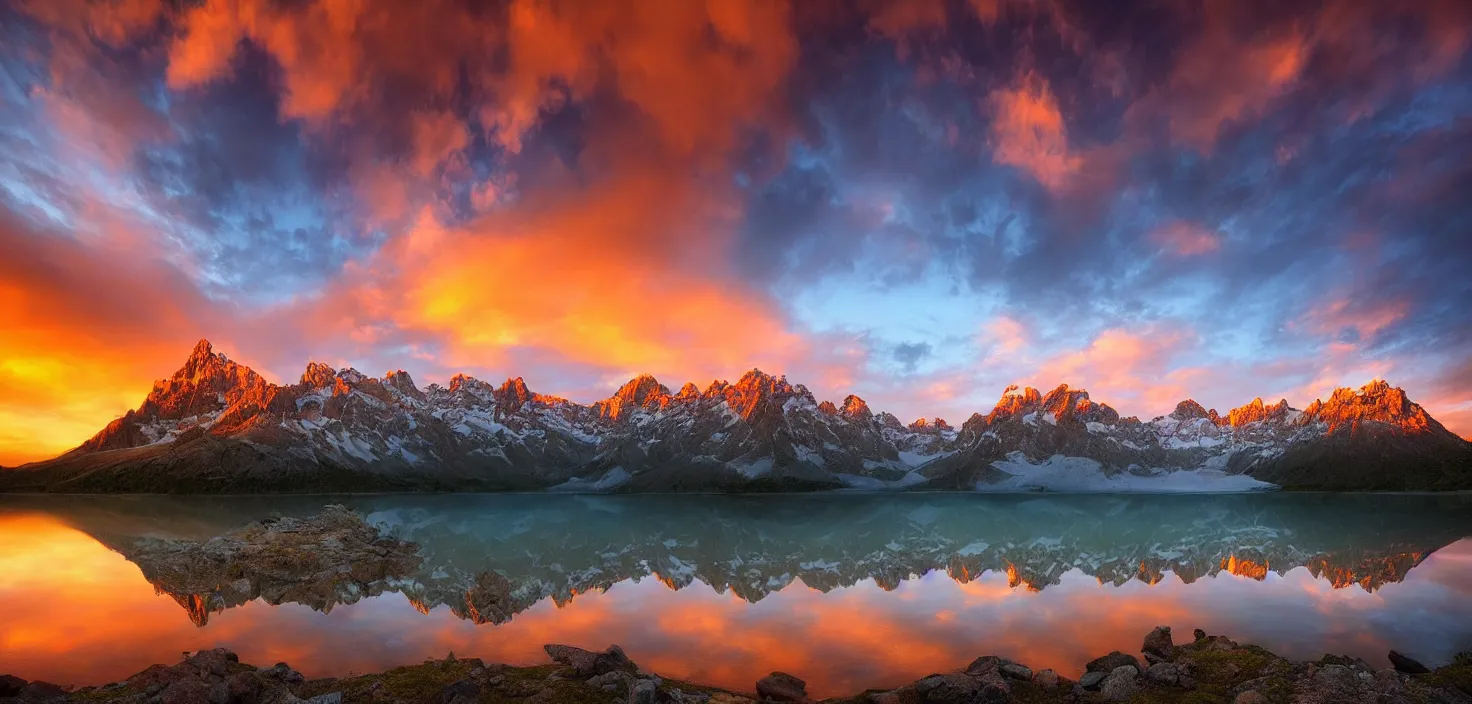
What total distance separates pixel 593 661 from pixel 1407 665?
29.0 m

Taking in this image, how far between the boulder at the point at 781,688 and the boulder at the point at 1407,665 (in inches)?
835

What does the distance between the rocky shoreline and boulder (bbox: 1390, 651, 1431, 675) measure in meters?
0.05

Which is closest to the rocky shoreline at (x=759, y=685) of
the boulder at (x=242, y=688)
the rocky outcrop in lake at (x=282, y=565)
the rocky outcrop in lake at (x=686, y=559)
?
the boulder at (x=242, y=688)

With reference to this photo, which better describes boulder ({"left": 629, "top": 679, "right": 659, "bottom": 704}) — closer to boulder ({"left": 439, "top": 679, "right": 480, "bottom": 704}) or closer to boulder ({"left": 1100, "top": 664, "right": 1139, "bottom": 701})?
boulder ({"left": 439, "top": 679, "right": 480, "bottom": 704})

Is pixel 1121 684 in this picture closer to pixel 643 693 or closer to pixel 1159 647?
pixel 1159 647

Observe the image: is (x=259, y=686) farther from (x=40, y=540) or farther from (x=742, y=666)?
(x=40, y=540)

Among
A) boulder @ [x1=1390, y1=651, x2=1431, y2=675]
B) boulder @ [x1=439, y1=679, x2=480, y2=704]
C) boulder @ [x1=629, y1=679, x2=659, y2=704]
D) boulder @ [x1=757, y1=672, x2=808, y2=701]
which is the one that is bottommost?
boulder @ [x1=757, y1=672, x2=808, y2=701]

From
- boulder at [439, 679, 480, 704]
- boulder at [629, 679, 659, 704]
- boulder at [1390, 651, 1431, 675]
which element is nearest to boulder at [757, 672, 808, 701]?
boulder at [629, 679, 659, 704]

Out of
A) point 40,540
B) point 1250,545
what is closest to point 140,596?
point 40,540

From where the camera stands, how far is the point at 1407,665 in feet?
77.2

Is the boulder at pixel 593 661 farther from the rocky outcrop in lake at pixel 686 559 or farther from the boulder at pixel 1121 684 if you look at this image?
the boulder at pixel 1121 684

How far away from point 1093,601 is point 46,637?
2043 inches

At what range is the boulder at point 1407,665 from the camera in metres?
23.1

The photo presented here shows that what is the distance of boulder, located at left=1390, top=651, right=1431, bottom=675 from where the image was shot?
2311 centimetres
